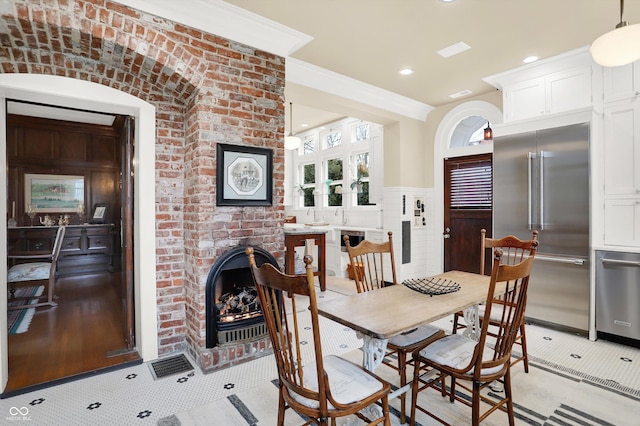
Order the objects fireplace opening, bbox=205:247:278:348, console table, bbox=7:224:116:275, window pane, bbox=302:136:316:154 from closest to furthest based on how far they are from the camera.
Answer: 1. fireplace opening, bbox=205:247:278:348
2. console table, bbox=7:224:116:275
3. window pane, bbox=302:136:316:154

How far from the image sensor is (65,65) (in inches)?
99.9

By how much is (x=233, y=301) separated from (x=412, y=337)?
1586 mm

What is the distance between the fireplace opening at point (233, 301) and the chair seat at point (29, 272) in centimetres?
283

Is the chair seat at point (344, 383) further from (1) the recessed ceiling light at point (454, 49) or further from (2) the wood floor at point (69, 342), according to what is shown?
(1) the recessed ceiling light at point (454, 49)

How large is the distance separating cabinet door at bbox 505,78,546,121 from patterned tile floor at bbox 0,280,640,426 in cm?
262

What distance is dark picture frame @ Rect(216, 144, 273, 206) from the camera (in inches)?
108

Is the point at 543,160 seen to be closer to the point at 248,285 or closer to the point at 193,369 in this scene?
the point at 248,285

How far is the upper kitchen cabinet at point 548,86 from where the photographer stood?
11.6ft

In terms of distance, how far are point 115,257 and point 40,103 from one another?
4508 millimetres

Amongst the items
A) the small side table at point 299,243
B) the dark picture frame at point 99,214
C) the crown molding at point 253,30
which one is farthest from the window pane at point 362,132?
→ the dark picture frame at point 99,214

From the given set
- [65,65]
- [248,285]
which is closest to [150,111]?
[65,65]

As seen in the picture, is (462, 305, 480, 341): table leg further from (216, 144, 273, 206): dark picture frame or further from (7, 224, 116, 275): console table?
(7, 224, 116, 275): console table

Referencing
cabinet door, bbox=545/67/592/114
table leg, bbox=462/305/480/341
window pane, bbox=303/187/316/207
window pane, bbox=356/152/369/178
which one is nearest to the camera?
table leg, bbox=462/305/480/341

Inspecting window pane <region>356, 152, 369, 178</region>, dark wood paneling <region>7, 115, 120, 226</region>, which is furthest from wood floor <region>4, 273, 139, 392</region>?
window pane <region>356, 152, 369, 178</region>
